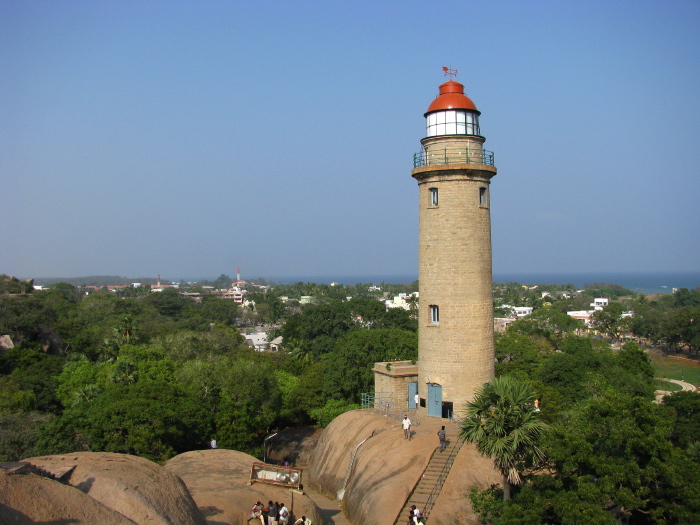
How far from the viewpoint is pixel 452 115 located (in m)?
24.9

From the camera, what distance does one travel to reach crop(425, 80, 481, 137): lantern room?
2488 cm

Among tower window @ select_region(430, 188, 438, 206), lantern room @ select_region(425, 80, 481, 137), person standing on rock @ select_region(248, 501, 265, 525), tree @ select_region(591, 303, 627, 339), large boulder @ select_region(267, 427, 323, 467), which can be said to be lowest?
large boulder @ select_region(267, 427, 323, 467)

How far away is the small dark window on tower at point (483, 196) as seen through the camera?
987 inches

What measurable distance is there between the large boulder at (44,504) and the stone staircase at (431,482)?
9.24 metres

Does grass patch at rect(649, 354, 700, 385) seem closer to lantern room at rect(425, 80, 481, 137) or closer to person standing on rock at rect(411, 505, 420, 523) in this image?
lantern room at rect(425, 80, 481, 137)

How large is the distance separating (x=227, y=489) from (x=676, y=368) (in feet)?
229

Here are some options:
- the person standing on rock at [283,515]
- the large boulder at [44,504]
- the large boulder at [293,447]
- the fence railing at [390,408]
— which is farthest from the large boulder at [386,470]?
the large boulder at [44,504]

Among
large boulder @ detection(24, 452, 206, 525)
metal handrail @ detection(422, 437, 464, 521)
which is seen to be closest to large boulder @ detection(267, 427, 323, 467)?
metal handrail @ detection(422, 437, 464, 521)

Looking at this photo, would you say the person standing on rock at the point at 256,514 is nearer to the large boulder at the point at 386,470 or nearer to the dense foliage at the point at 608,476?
the large boulder at the point at 386,470

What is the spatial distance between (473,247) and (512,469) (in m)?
10.9

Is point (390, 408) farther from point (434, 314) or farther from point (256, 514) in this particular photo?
point (256, 514)

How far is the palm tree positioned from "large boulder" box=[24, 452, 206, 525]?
24.8ft

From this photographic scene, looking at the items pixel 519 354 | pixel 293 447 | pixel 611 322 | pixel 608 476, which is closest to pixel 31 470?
pixel 608 476

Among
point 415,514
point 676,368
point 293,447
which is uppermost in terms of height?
point 415,514
